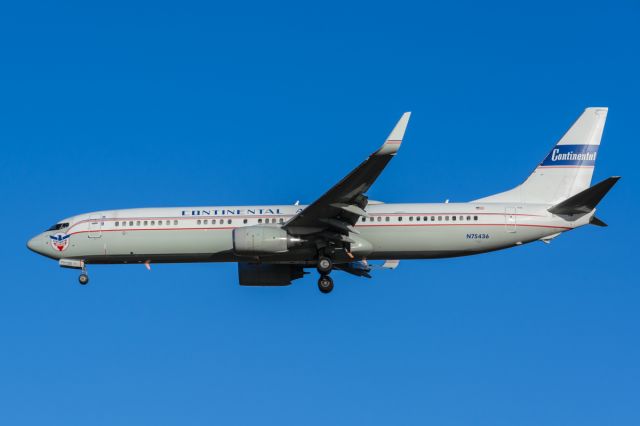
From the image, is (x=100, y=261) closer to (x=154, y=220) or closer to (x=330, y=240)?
(x=154, y=220)

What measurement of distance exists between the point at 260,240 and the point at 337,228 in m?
2.97

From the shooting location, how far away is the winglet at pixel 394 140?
34875 millimetres

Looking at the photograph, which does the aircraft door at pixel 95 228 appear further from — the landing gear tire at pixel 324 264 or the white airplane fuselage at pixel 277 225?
the landing gear tire at pixel 324 264

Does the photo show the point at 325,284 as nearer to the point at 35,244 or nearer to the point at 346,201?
the point at 346,201

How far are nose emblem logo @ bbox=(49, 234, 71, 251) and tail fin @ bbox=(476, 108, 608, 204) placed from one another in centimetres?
1691

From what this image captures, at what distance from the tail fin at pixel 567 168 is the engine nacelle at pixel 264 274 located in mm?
8698

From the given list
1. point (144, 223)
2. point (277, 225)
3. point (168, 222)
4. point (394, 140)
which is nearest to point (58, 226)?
point (144, 223)

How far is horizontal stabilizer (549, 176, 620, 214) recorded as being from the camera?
123ft

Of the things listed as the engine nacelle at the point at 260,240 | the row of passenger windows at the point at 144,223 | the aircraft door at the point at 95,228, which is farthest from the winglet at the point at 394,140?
the aircraft door at the point at 95,228

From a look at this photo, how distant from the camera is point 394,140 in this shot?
34906 millimetres

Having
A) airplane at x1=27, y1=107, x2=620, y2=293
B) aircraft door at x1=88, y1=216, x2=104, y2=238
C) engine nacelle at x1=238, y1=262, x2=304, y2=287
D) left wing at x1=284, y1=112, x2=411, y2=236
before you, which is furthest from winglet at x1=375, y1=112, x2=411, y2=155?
aircraft door at x1=88, y1=216, x2=104, y2=238

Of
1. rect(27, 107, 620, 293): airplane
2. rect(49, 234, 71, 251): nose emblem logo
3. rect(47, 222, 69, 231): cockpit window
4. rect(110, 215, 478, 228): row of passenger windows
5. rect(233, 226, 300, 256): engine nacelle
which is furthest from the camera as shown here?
rect(47, 222, 69, 231): cockpit window

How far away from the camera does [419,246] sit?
4044 cm

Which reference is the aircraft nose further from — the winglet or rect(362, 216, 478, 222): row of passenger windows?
the winglet
